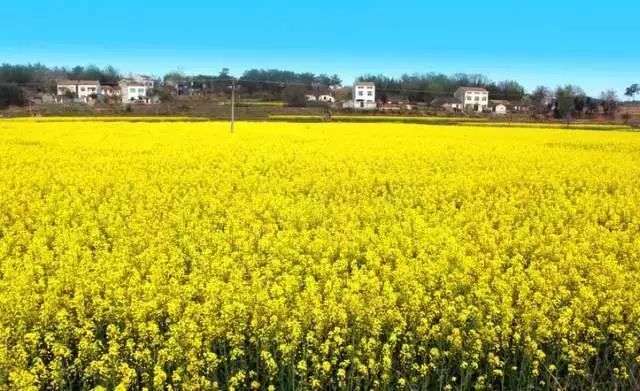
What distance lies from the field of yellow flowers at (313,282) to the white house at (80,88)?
81375 millimetres

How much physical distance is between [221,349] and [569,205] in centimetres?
797

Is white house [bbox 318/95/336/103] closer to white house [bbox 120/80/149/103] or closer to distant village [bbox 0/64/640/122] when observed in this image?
distant village [bbox 0/64/640/122]

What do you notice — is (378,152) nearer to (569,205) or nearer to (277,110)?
(569,205)

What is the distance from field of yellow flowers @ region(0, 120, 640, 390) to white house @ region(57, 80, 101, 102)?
267ft

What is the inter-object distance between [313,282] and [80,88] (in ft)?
→ 327

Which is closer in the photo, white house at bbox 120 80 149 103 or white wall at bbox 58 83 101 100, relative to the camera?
white wall at bbox 58 83 101 100

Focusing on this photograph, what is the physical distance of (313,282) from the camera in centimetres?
659

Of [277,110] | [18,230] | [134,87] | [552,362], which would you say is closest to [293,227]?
[18,230]

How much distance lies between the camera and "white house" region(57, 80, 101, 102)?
88681 millimetres

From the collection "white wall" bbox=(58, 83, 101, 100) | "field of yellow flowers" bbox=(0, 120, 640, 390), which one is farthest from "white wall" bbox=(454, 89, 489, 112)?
"field of yellow flowers" bbox=(0, 120, 640, 390)

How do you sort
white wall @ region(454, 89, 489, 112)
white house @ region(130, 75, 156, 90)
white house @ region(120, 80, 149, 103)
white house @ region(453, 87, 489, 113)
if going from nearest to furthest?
white wall @ region(454, 89, 489, 112)
white house @ region(453, 87, 489, 113)
white house @ region(120, 80, 149, 103)
white house @ region(130, 75, 156, 90)

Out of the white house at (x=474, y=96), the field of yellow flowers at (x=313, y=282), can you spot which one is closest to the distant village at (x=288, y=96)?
the white house at (x=474, y=96)

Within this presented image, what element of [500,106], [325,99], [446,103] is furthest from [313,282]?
[500,106]

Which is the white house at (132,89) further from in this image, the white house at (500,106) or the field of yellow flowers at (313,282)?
the field of yellow flowers at (313,282)
